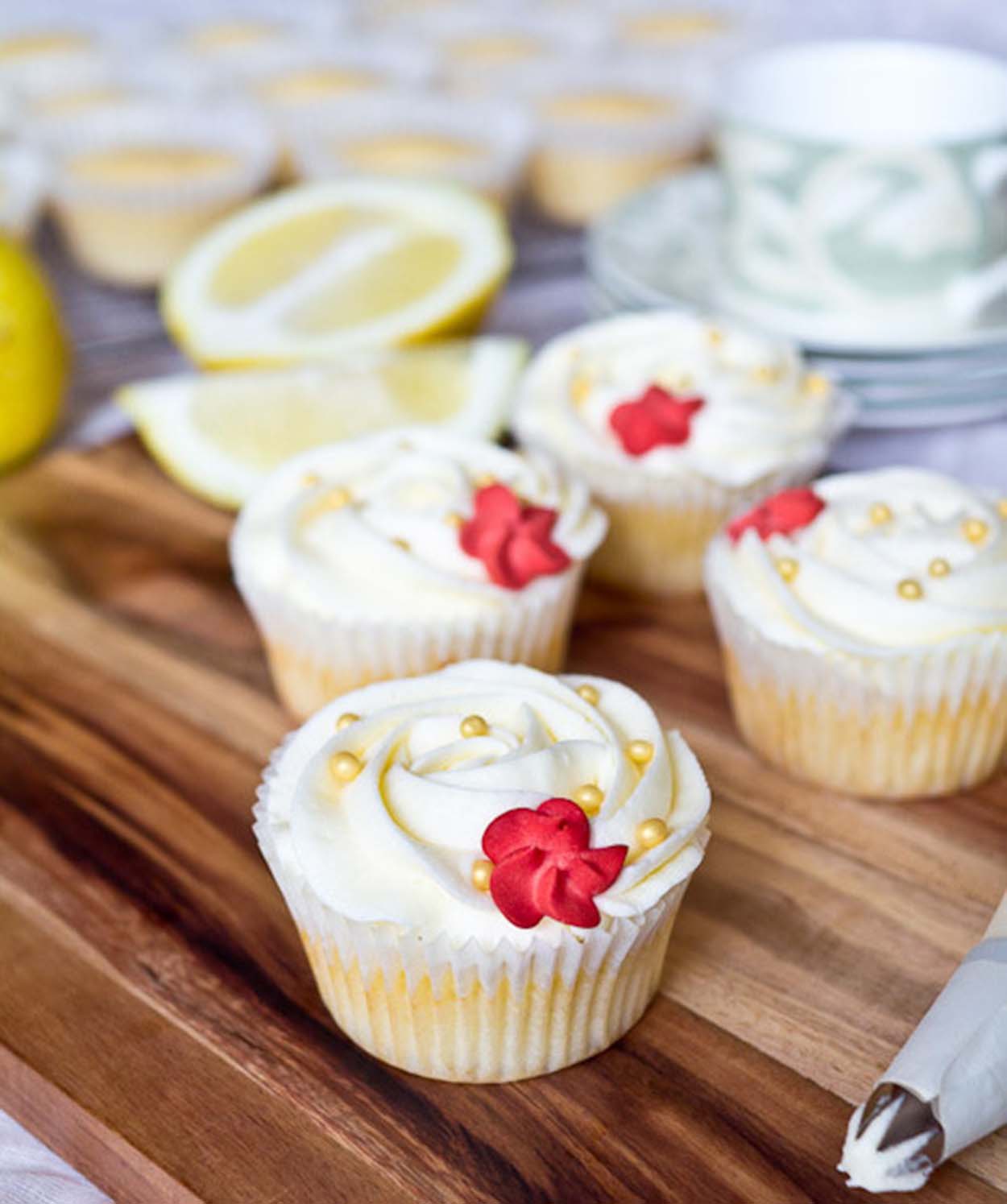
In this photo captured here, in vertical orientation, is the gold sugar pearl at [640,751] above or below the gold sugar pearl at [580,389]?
above

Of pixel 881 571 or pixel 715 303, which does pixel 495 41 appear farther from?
pixel 881 571

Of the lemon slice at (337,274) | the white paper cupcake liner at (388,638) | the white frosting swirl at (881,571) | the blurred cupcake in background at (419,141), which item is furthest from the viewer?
the blurred cupcake in background at (419,141)

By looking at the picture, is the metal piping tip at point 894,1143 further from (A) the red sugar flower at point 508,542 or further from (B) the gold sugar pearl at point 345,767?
(A) the red sugar flower at point 508,542

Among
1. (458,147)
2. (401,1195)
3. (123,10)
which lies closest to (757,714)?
(401,1195)

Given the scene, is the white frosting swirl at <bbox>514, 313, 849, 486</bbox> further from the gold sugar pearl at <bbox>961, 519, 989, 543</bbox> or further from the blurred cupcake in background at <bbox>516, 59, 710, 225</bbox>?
the blurred cupcake in background at <bbox>516, 59, 710, 225</bbox>

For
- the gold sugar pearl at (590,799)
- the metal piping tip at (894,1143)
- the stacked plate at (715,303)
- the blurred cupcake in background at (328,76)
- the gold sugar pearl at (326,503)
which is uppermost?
the gold sugar pearl at (590,799)

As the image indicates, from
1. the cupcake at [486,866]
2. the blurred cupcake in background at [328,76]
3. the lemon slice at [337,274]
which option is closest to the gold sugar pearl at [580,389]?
the lemon slice at [337,274]

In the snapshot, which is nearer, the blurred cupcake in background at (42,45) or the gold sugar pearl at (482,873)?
the gold sugar pearl at (482,873)

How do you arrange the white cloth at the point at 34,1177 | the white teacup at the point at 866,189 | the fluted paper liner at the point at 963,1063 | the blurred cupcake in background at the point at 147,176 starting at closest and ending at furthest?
the fluted paper liner at the point at 963,1063, the white cloth at the point at 34,1177, the white teacup at the point at 866,189, the blurred cupcake in background at the point at 147,176
